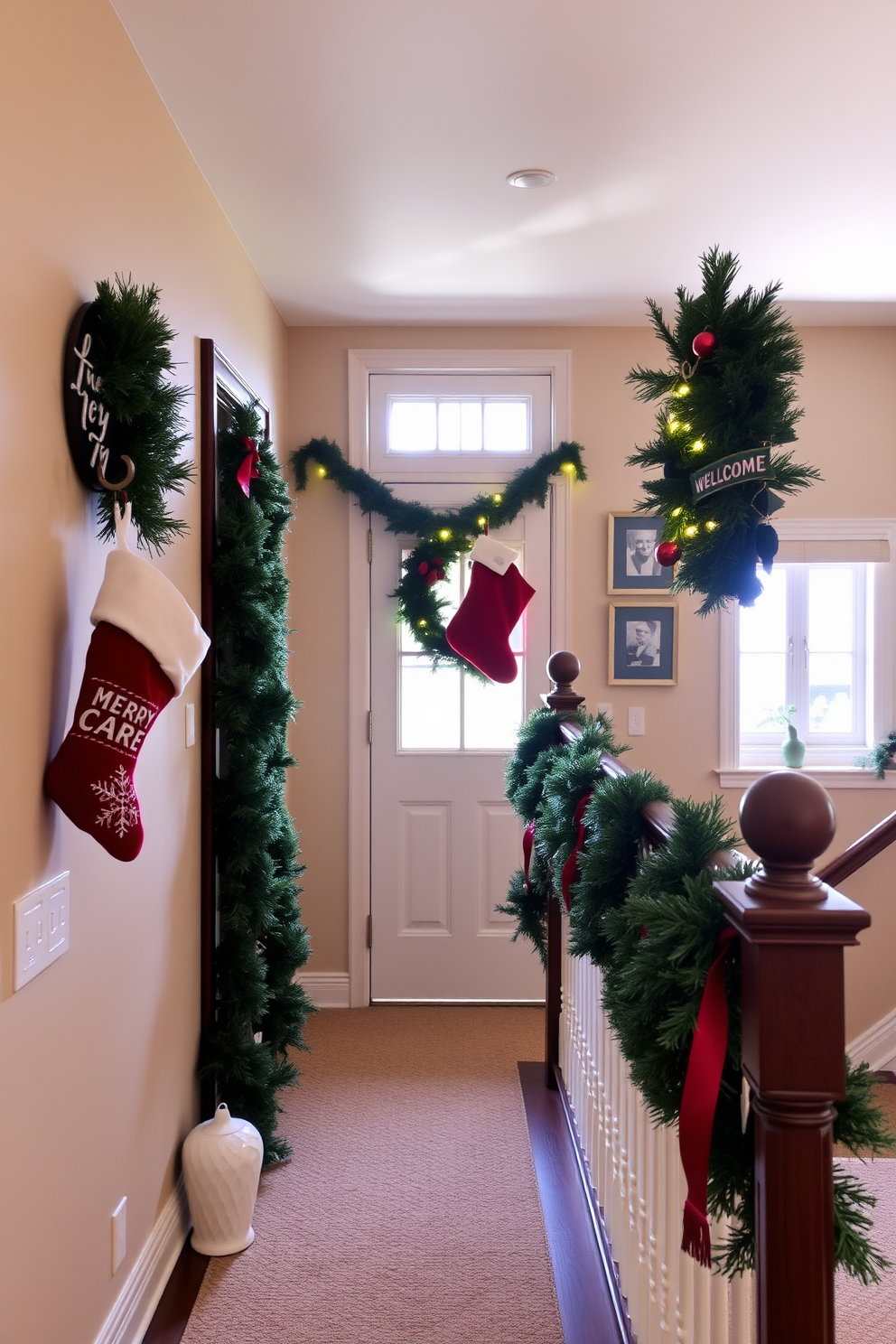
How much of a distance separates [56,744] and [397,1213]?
162 centimetres

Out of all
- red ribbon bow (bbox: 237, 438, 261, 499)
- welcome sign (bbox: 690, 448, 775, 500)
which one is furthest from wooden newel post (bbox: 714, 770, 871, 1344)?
red ribbon bow (bbox: 237, 438, 261, 499)

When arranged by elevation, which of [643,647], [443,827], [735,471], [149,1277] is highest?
[735,471]

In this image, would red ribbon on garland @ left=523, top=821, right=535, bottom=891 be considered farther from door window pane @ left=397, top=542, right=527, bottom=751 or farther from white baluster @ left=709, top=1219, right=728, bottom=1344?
white baluster @ left=709, top=1219, right=728, bottom=1344

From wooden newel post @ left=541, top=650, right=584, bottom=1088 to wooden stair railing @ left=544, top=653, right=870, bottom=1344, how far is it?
1.81 metres

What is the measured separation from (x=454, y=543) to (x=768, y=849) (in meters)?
2.93

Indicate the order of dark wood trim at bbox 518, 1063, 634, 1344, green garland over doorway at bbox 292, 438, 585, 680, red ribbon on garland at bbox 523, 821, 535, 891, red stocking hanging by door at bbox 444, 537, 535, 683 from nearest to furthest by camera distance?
dark wood trim at bbox 518, 1063, 634, 1344
red ribbon on garland at bbox 523, 821, 535, 891
red stocking hanging by door at bbox 444, 537, 535, 683
green garland over doorway at bbox 292, 438, 585, 680

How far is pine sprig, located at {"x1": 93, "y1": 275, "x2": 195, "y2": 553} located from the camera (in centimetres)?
164

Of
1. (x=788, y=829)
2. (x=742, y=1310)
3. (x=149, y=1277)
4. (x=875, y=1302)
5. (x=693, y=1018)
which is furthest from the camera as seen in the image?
(x=875, y=1302)

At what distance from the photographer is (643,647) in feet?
12.6

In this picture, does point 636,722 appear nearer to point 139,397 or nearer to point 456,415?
point 456,415

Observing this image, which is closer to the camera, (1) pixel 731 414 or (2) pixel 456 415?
(1) pixel 731 414

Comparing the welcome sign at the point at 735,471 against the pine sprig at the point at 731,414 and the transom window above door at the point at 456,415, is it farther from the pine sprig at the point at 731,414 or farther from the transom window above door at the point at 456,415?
the transom window above door at the point at 456,415

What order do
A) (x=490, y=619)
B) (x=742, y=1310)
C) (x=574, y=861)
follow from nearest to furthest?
1. (x=742, y=1310)
2. (x=574, y=861)
3. (x=490, y=619)

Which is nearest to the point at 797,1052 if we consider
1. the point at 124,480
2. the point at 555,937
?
the point at 124,480
